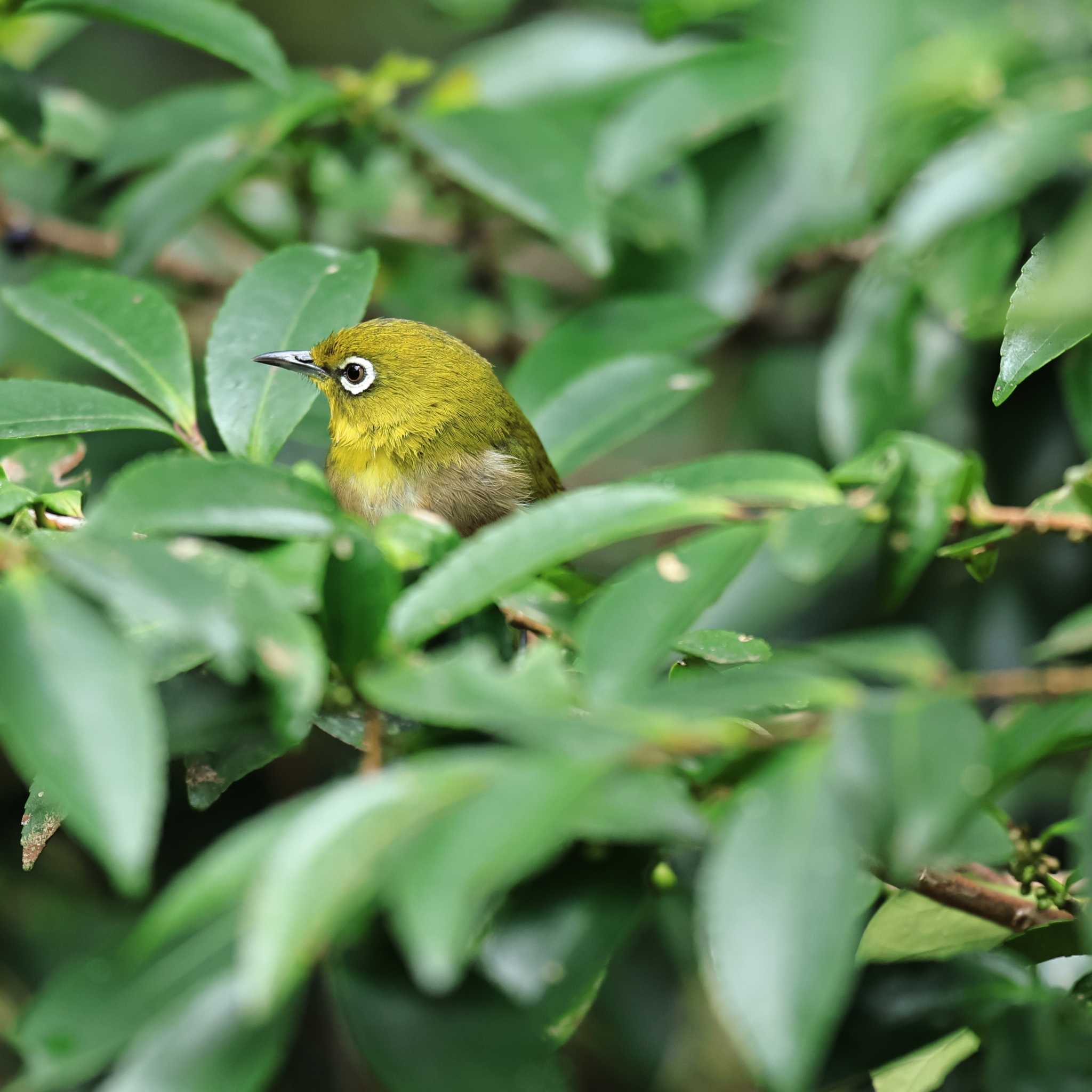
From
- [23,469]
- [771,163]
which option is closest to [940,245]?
[771,163]

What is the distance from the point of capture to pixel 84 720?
3.79 ft

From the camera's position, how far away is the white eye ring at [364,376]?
3707 millimetres

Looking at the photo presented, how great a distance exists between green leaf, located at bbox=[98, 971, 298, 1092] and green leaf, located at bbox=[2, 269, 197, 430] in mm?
1162

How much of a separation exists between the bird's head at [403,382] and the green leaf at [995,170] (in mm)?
1732

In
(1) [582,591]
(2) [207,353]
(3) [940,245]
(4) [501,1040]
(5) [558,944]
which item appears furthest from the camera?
(3) [940,245]

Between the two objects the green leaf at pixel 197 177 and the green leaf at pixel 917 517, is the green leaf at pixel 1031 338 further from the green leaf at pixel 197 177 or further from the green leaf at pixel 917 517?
the green leaf at pixel 197 177

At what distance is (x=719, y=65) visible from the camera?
3104mm

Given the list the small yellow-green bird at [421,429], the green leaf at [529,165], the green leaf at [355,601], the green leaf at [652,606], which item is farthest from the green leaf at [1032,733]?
the small yellow-green bird at [421,429]

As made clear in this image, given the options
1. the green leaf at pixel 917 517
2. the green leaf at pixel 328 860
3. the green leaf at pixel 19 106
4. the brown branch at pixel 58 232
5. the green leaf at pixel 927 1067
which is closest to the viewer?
the green leaf at pixel 328 860

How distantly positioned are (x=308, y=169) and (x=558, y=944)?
3175 mm

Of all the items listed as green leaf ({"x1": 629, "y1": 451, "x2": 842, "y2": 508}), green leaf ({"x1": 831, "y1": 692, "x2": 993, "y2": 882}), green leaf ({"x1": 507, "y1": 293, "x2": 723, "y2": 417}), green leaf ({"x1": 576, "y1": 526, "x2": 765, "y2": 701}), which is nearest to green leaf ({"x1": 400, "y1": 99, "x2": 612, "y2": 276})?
green leaf ({"x1": 507, "y1": 293, "x2": 723, "y2": 417})

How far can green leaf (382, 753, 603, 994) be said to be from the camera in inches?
38.8

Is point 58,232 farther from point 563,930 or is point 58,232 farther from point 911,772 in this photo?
point 911,772

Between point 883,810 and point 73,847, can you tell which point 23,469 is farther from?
point 73,847
